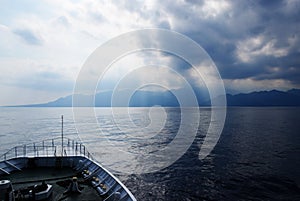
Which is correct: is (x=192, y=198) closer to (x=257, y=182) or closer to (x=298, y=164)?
(x=257, y=182)

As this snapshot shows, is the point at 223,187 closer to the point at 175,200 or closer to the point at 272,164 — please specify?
the point at 175,200

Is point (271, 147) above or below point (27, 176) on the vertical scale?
below

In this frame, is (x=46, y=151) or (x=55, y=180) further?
(x=46, y=151)

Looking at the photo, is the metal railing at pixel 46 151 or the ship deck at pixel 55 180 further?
the metal railing at pixel 46 151

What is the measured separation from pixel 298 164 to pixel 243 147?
1342cm

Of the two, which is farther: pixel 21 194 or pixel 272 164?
pixel 272 164

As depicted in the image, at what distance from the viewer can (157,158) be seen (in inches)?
1469

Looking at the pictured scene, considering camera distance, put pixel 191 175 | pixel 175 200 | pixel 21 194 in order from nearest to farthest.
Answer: pixel 21 194 → pixel 175 200 → pixel 191 175

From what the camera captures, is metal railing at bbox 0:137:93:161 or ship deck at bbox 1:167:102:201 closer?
ship deck at bbox 1:167:102:201

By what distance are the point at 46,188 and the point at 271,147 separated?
4505cm

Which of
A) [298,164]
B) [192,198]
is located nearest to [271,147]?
[298,164]

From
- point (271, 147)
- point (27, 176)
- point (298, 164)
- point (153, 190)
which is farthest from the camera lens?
point (271, 147)

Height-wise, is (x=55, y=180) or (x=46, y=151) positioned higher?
(x=55, y=180)

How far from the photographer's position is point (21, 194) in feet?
38.0
